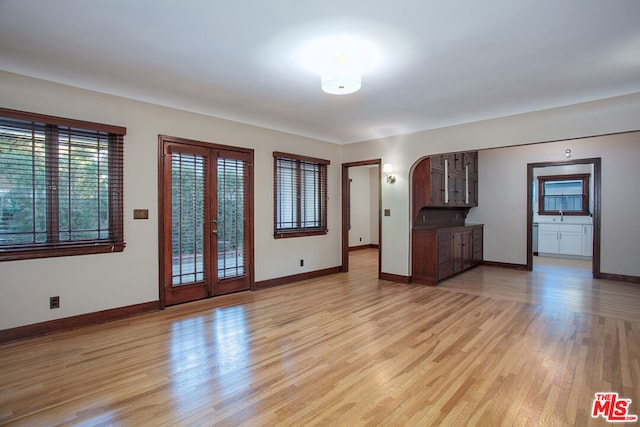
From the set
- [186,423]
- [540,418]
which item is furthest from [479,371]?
[186,423]

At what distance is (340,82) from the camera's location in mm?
2758

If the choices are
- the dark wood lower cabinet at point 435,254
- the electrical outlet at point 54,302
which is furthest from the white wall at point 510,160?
the electrical outlet at point 54,302

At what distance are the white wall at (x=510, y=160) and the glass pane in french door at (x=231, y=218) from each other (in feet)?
7.99

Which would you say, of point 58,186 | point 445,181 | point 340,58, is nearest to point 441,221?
point 445,181

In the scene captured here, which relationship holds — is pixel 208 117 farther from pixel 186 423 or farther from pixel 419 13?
pixel 186 423

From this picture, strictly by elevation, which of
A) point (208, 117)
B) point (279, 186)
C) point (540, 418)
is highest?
point (208, 117)

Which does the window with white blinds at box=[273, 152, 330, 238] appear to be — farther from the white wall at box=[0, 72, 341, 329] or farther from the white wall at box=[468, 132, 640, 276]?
the white wall at box=[468, 132, 640, 276]

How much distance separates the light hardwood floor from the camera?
200 cm

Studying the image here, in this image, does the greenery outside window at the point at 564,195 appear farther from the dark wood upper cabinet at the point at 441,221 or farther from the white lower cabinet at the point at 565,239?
the dark wood upper cabinet at the point at 441,221

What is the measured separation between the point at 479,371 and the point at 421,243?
301 centimetres

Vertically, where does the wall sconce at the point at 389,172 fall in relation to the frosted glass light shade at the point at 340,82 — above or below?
below

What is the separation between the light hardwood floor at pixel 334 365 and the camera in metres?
2.00

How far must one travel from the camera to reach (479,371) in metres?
2.49

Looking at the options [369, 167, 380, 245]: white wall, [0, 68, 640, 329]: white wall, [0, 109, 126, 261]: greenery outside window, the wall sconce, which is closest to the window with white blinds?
[0, 68, 640, 329]: white wall
